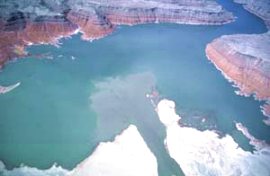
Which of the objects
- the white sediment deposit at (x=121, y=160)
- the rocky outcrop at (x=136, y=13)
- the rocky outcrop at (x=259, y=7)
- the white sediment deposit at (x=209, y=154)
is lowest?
the white sediment deposit at (x=209, y=154)

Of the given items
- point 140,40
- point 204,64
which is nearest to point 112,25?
point 140,40

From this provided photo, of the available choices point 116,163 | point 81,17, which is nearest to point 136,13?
point 81,17

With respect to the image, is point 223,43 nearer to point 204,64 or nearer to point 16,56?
point 204,64

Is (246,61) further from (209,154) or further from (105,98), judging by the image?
(105,98)

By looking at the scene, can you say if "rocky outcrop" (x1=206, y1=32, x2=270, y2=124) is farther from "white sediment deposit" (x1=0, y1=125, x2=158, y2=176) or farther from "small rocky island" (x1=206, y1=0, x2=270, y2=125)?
"white sediment deposit" (x1=0, y1=125, x2=158, y2=176)

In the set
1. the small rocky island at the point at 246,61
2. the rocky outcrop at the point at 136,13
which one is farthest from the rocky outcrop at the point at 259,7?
the small rocky island at the point at 246,61

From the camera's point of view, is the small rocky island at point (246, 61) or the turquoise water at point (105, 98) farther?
the small rocky island at point (246, 61)

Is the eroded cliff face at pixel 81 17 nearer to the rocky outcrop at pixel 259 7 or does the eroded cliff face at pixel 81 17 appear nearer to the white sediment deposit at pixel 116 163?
the rocky outcrop at pixel 259 7
